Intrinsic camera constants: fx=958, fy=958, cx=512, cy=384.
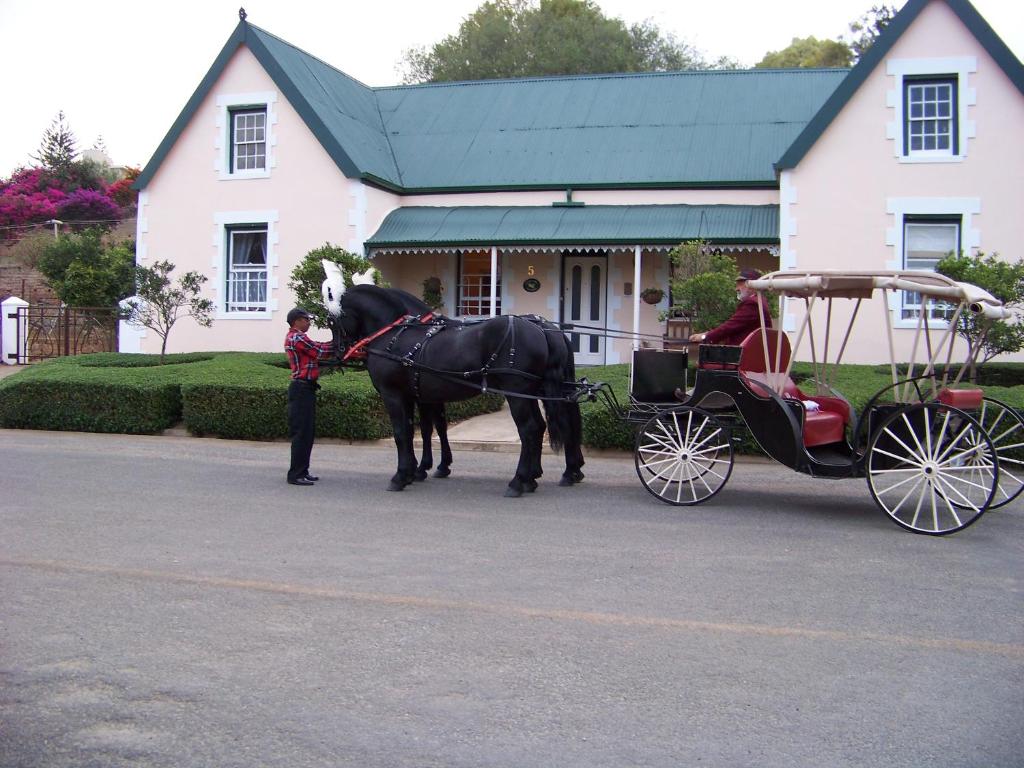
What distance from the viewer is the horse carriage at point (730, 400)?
7.96 m

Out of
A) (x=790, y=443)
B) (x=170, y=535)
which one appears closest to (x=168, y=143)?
(x=170, y=535)

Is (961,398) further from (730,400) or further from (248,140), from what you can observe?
(248,140)

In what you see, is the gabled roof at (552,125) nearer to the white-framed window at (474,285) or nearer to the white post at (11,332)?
the white-framed window at (474,285)

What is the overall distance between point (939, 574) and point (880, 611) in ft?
3.65

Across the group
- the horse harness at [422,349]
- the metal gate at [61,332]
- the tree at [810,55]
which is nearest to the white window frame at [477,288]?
the metal gate at [61,332]

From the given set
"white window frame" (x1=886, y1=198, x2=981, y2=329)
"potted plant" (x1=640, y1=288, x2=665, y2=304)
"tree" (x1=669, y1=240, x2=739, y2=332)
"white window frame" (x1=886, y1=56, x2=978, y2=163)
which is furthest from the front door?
"white window frame" (x1=886, y1=56, x2=978, y2=163)

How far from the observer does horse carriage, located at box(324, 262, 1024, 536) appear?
7957 mm

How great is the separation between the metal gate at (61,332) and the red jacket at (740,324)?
764 inches

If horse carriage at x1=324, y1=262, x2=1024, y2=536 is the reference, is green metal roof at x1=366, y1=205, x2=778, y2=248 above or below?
above

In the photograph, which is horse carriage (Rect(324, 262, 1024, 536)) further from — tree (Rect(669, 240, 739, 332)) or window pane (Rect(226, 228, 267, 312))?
window pane (Rect(226, 228, 267, 312))

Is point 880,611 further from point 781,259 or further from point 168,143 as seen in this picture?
point 168,143

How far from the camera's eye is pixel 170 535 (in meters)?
7.62

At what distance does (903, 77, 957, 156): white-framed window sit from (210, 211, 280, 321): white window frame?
1315 centimetres

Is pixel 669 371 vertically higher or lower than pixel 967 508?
higher
